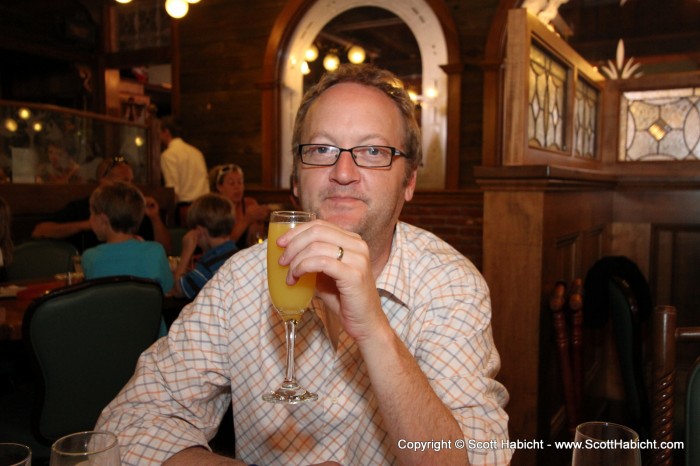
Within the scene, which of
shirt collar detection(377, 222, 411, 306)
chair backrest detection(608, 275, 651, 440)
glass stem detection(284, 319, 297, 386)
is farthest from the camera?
chair backrest detection(608, 275, 651, 440)

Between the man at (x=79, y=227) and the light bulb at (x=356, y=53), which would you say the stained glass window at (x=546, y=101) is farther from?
the light bulb at (x=356, y=53)

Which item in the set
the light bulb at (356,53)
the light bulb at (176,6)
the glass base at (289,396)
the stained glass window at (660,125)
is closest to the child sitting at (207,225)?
the glass base at (289,396)

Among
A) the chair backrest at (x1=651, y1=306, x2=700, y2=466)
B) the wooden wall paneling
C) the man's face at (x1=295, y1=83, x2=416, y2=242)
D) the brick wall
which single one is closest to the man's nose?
the man's face at (x1=295, y1=83, x2=416, y2=242)

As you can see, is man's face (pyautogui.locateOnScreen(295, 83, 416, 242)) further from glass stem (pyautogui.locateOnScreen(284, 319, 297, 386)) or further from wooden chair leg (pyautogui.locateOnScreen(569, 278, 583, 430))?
wooden chair leg (pyautogui.locateOnScreen(569, 278, 583, 430))

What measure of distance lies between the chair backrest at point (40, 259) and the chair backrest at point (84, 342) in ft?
6.33

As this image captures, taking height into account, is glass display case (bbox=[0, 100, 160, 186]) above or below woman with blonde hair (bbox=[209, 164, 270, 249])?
above

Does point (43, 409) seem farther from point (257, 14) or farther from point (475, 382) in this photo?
point (257, 14)

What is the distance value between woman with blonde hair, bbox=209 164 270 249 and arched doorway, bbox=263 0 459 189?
83.0 inches

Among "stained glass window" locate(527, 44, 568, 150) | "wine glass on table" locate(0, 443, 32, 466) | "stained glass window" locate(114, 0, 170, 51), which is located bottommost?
"wine glass on table" locate(0, 443, 32, 466)

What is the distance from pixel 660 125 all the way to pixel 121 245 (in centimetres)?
341

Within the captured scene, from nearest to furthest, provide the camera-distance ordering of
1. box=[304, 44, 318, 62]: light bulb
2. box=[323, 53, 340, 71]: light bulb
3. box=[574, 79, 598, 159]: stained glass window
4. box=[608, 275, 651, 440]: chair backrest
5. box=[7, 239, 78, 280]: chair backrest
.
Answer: box=[608, 275, 651, 440]: chair backrest → box=[574, 79, 598, 159]: stained glass window → box=[7, 239, 78, 280]: chair backrest → box=[304, 44, 318, 62]: light bulb → box=[323, 53, 340, 71]: light bulb

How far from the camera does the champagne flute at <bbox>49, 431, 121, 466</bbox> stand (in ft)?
2.25

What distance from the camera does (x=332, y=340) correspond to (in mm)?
1285

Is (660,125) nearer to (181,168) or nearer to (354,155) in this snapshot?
(354,155)
